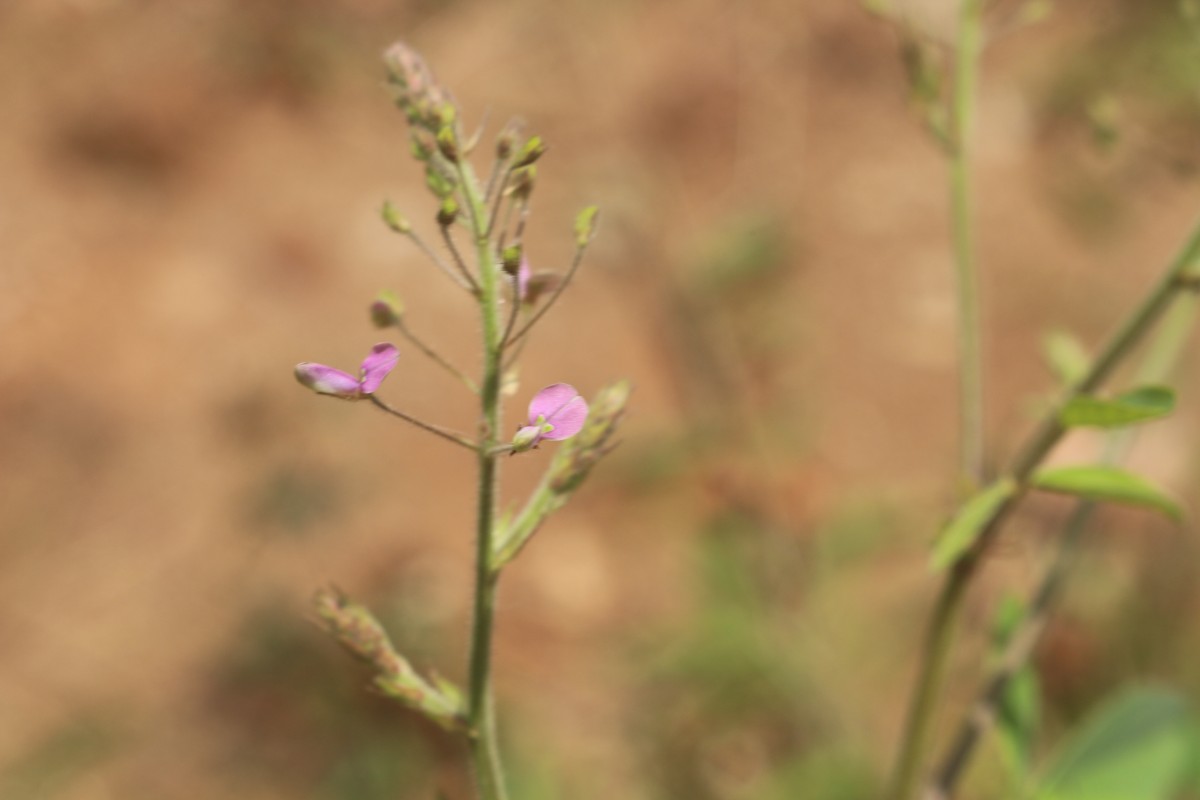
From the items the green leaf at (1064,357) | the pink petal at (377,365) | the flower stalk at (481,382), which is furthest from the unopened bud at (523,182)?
the green leaf at (1064,357)

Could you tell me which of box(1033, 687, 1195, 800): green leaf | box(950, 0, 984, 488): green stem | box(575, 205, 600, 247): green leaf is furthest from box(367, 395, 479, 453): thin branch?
box(1033, 687, 1195, 800): green leaf

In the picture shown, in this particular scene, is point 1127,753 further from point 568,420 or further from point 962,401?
point 568,420

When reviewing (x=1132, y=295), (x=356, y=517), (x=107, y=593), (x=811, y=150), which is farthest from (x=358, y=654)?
(x=811, y=150)

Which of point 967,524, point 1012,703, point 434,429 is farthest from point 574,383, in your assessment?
point 434,429

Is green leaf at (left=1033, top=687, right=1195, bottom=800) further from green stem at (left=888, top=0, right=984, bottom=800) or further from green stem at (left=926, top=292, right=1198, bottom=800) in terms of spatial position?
green stem at (left=888, top=0, right=984, bottom=800)

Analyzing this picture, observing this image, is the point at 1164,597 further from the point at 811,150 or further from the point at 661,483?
the point at 811,150

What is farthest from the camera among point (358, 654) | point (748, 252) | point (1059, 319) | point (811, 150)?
point (811, 150)
